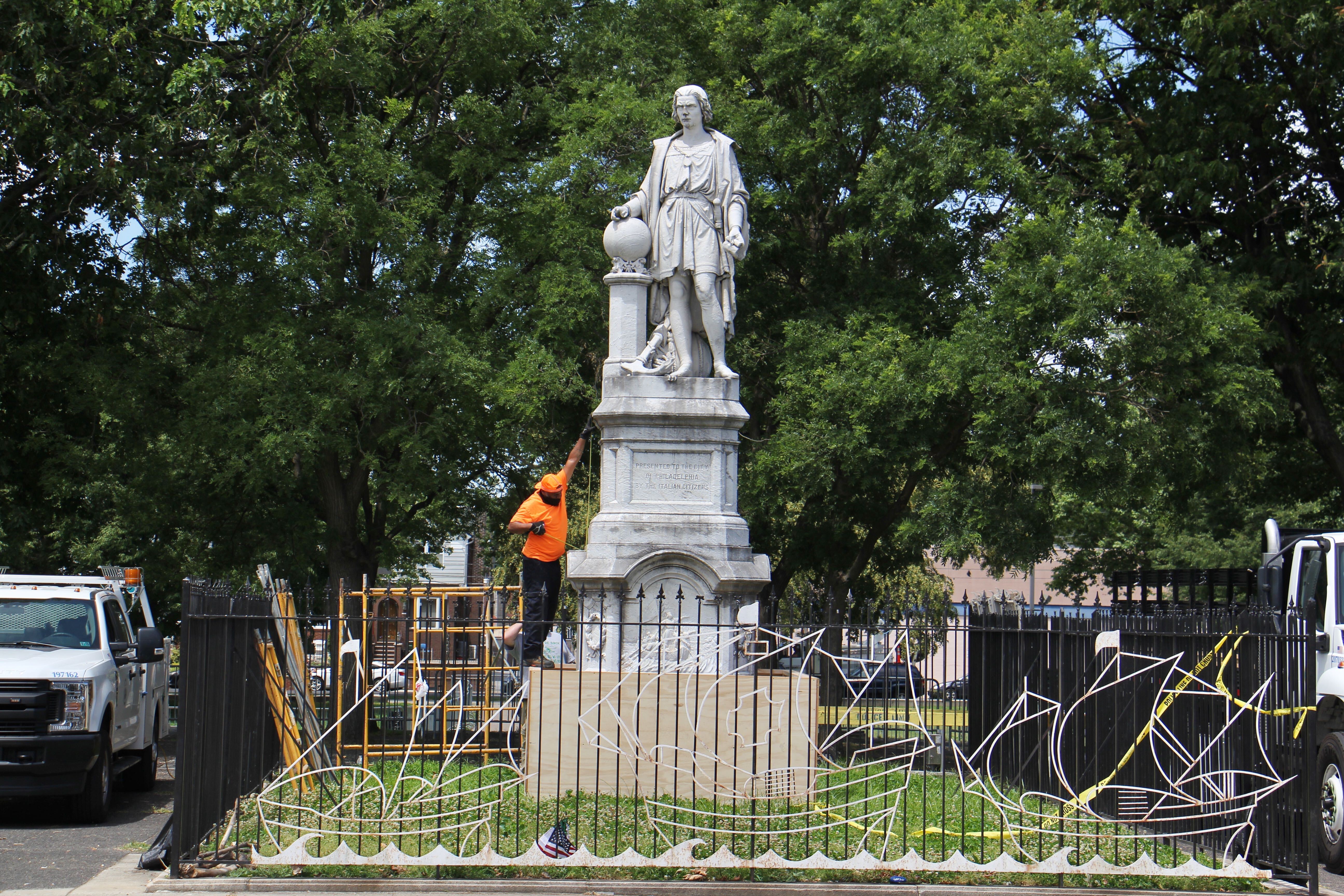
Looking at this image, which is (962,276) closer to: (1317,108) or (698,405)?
(1317,108)

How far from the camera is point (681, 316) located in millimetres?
11938

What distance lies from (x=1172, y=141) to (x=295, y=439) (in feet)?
41.7

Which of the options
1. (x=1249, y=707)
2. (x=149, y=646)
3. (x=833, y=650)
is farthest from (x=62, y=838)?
(x=1249, y=707)

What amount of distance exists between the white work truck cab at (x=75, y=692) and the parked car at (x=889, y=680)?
235 inches

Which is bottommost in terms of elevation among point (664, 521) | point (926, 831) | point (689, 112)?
point (926, 831)

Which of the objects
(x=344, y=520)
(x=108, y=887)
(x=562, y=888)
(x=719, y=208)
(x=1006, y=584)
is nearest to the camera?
(x=562, y=888)

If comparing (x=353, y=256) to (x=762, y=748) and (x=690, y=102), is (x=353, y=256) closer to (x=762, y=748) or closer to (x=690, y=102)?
(x=690, y=102)

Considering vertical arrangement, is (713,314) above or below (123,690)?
above

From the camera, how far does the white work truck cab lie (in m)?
10.9

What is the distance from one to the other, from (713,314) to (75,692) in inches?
232

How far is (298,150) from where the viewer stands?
20953mm

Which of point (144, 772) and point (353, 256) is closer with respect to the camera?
point (144, 772)

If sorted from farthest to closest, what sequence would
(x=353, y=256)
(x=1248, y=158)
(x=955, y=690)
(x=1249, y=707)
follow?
(x=353, y=256) → (x=1248, y=158) → (x=955, y=690) → (x=1249, y=707)

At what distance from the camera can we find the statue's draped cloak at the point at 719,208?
1202 cm
